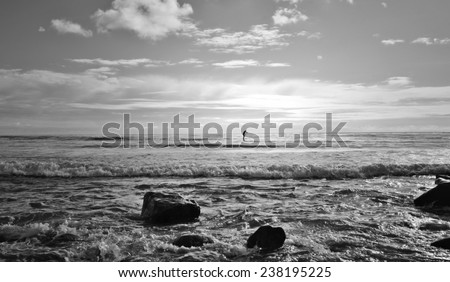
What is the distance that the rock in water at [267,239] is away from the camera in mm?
6669

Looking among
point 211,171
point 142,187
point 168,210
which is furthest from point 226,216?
point 211,171

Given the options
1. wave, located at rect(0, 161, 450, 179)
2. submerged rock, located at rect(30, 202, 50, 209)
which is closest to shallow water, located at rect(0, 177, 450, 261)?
submerged rock, located at rect(30, 202, 50, 209)

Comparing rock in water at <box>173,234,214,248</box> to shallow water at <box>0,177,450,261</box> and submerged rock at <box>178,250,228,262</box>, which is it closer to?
shallow water at <box>0,177,450,261</box>

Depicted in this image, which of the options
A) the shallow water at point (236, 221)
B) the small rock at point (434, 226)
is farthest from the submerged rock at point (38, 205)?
the small rock at point (434, 226)

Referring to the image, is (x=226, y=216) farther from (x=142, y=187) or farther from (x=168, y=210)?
(x=142, y=187)

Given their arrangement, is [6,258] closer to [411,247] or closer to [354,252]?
[354,252]

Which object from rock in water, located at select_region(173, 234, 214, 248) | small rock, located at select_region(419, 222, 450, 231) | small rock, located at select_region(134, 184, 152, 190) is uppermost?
rock in water, located at select_region(173, 234, 214, 248)

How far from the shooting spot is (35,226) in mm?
7934

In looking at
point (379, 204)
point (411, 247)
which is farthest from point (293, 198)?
point (411, 247)

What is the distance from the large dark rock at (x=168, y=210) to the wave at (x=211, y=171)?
863 centimetres

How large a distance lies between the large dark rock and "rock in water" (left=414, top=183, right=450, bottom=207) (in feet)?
23.9

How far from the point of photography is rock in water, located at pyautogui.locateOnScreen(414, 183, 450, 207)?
411 inches

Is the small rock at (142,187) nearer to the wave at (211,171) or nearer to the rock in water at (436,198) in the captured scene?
the wave at (211,171)

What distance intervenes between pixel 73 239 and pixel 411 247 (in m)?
7.29
